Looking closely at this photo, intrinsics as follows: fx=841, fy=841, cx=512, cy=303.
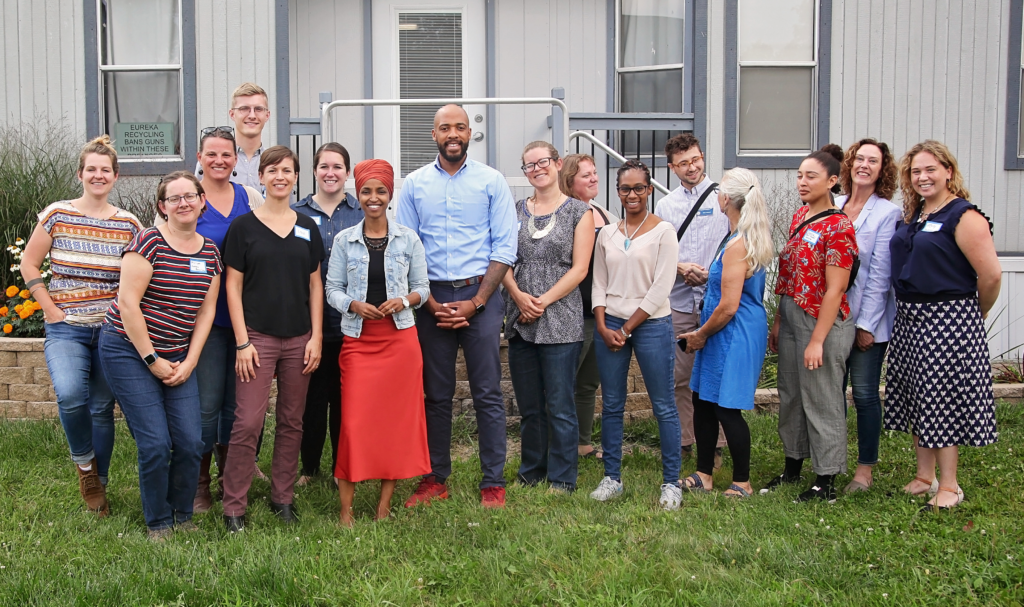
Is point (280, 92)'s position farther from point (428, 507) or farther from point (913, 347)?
point (913, 347)

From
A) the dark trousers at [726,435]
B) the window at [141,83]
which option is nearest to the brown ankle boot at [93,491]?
the dark trousers at [726,435]

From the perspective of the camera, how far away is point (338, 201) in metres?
4.69

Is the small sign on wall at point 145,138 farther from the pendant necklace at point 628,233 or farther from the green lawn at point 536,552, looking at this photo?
the pendant necklace at point 628,233

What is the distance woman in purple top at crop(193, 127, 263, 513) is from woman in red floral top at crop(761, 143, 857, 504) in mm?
2943

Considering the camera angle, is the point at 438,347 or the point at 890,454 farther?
the point at 890,454

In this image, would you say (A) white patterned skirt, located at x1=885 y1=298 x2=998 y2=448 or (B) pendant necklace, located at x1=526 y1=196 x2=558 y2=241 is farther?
(B) pendant necklace, located at x1=526 y1=196 x2=558 y2=241

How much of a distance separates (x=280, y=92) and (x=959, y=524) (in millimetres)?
6529

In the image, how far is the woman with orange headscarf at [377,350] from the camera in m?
4.16

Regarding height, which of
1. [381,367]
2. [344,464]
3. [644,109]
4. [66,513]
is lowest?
[66,513]

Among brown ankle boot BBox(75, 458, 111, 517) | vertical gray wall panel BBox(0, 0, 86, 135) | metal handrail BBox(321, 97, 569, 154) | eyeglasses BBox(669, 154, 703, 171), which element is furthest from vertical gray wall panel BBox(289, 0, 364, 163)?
brown ankle boot BBox(75, 458, 111, 517)

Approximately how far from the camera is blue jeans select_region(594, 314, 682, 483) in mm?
4461

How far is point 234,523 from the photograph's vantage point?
13.2ft

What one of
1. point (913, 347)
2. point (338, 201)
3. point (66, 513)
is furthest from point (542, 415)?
point (66, 513)

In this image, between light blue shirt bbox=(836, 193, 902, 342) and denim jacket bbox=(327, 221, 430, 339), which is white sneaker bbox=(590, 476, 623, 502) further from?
light blue shirt bbox=(836, 193, 902, 342)
